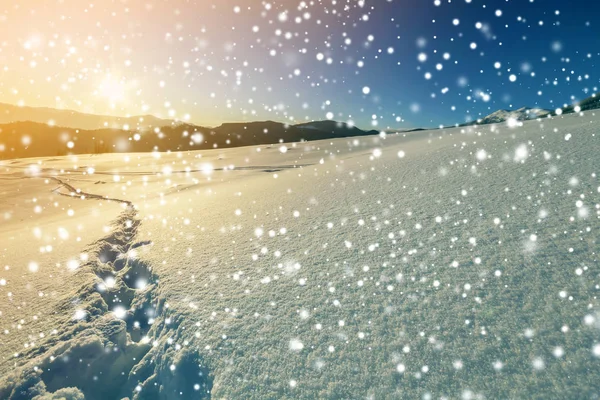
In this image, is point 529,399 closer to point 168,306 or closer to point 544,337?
point 544,337

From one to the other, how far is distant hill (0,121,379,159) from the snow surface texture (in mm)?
65620

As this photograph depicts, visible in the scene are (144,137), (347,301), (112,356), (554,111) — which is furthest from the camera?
(144,137)

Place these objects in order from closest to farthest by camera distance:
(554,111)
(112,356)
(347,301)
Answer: (347,301) → (112,356) → (554,111)

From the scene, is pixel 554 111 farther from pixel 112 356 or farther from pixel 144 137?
pixel 144 137

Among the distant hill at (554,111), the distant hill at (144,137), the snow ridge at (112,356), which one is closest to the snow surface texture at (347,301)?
the snow ridge at (112,356)

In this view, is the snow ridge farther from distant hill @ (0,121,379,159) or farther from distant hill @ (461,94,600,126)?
distant hill @ (0,121,379,159)

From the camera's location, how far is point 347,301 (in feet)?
6.60

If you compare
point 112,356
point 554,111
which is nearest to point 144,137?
point 554,111

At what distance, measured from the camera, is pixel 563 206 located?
256cm

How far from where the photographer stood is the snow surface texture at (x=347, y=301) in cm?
149

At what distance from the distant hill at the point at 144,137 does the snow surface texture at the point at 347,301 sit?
6562 cm

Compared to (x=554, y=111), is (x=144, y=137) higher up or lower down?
higher up

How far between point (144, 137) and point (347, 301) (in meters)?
83.7

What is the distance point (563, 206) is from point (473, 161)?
7.15ft
